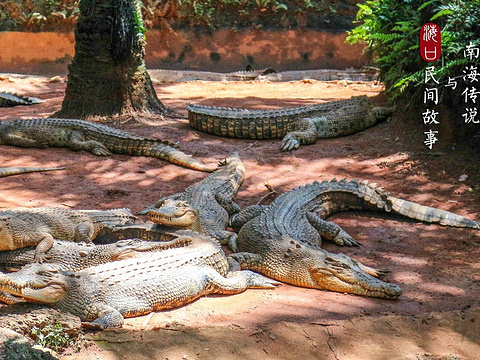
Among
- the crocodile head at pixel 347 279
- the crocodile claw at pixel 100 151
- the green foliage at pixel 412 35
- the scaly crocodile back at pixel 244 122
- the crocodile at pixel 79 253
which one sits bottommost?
the crocodile head at pixel 347 279

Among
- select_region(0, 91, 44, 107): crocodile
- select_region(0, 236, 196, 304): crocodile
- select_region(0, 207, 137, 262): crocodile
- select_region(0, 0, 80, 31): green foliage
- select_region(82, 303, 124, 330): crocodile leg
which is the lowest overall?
select_region(82, 303, 124, 330): crocodile leg

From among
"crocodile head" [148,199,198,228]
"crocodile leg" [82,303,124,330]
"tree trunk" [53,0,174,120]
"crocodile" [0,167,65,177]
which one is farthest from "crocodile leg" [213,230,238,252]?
"tree trunk" [53,0,174,120]

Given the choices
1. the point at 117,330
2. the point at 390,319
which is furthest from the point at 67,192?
the point at 390,319

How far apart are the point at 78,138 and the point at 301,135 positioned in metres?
3.25

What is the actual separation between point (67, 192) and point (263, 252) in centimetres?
251

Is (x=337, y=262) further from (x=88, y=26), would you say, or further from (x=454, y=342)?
(x=88, y=26)

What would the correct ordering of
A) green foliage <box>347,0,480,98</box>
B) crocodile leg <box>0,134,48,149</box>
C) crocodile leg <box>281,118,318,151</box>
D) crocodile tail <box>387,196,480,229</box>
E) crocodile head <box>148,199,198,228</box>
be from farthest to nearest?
1. crocodile leg <box>281,118,318,151</box>
2. crocodile leg <box>0,134,48,149</box>
3. green foliage <box>347,0,480,98</box>
4. crocodile tail <box>387,196,480,229</box>
5. crocodile head <box>148,199,198,228</box>

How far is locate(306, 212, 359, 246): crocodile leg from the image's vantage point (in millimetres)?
5301

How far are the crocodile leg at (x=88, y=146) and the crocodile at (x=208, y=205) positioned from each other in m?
1.74

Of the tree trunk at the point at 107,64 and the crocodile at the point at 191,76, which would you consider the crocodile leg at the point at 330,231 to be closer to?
the tree trunk at the point at 107,64

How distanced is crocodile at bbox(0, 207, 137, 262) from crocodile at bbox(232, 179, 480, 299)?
1161 millimetres

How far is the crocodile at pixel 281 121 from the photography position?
350 inches

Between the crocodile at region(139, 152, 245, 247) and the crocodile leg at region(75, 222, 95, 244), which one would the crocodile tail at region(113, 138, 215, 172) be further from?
the crocodile leg at region(75, 222, 95, 244)

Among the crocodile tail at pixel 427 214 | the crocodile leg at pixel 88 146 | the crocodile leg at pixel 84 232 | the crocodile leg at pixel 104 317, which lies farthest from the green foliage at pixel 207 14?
the crocodile leg at pixel 104 317
